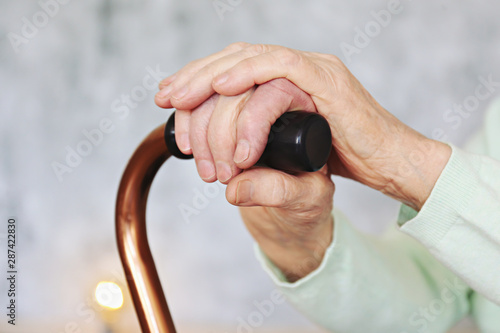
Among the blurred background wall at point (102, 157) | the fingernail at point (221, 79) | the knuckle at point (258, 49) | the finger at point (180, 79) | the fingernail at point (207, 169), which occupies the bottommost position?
the fingernail at point (207, 169)

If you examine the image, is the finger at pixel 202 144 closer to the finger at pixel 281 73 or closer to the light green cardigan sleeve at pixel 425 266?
the finger at pixel 281 73

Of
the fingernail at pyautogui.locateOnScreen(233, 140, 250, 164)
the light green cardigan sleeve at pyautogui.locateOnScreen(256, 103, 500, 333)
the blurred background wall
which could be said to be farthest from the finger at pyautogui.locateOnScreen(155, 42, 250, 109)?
the blurred background wall

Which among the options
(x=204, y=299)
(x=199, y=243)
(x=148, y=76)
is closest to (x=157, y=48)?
(x=148, y=76)

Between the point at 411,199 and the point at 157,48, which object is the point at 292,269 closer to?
the point at 411,199

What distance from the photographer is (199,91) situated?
48 centimetres

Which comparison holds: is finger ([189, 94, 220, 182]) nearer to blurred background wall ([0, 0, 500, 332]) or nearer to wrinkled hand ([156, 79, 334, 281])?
wrinkled hand ([156, 79, 334, 281])

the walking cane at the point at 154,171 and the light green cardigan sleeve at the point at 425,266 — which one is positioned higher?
the walking cane at the point at 154,171

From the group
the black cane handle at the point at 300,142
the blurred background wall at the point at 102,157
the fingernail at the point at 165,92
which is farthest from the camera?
the blurred background wall at the point at 102,157

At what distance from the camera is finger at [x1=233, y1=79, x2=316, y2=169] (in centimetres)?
43

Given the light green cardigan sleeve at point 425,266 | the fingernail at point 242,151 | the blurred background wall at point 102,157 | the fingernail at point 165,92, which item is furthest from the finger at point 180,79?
the blurred background wall at point 102,157

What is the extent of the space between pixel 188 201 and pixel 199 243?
0.47 ft

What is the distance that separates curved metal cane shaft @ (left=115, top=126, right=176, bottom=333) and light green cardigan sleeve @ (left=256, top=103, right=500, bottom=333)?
0.97 feet

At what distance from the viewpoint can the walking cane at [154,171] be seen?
398 millimetres

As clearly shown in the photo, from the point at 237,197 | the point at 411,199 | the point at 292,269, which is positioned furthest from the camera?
the point at 292,269
